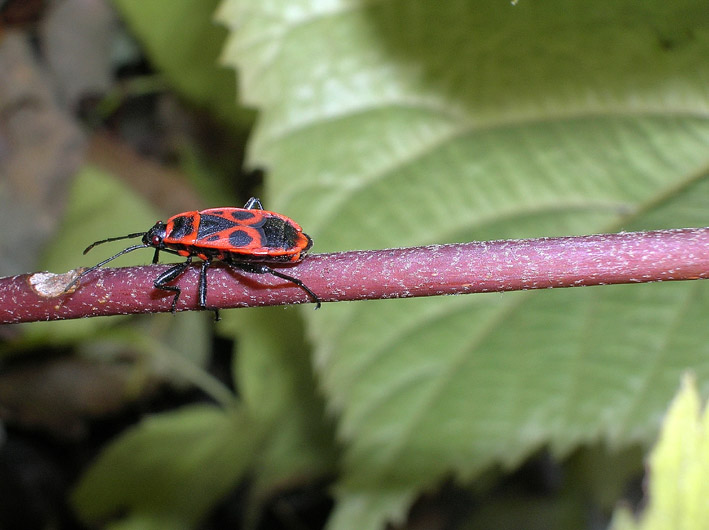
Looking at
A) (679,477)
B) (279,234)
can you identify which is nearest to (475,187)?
(279,234)

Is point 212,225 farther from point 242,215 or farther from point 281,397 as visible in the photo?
point 281,397

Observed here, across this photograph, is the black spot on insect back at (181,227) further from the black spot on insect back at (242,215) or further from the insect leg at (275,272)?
the insect leg at (275,272)

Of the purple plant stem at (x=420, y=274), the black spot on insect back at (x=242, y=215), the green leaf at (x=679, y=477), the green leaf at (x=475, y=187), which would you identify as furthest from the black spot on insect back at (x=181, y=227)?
the green leaf at (x=679, y=477)

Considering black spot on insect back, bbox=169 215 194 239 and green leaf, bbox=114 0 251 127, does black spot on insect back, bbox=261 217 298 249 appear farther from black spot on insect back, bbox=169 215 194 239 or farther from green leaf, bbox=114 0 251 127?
green leaf, bbox=114 0 251 127

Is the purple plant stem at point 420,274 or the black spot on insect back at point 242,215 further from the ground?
the purple plant stem at point 420,274

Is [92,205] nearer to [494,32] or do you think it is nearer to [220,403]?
[220,403]
